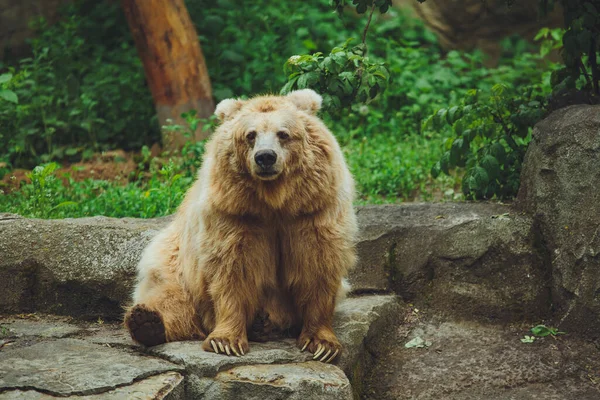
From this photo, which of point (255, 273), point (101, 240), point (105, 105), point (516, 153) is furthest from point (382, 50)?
point (255, 273)

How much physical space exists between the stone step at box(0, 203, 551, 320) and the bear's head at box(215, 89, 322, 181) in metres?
1.33

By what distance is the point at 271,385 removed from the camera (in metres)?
3.98

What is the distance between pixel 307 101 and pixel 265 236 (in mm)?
840

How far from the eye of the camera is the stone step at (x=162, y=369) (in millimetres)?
3760

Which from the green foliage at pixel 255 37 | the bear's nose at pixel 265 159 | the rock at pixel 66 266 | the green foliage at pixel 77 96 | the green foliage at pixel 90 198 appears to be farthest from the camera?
the green foliage at pixel 255 37

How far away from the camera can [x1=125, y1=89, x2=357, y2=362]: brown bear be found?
4.37 metres

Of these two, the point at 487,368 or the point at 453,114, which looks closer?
the point at 487,368

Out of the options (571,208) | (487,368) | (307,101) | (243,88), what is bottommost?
(487,368)

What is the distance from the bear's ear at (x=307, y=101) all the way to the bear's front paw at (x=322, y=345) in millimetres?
1285

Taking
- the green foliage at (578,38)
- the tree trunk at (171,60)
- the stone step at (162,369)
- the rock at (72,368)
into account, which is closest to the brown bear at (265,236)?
the stone step at (162,369)

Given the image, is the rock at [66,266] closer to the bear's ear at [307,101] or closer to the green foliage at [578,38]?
the bear's ear at [307,101]

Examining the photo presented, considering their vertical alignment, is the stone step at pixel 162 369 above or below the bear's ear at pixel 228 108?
below

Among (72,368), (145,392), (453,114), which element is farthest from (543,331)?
(72,368)

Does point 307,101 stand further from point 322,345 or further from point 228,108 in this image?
point 322,345
